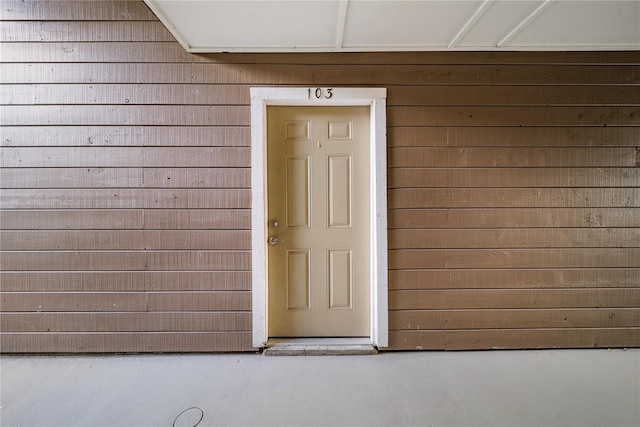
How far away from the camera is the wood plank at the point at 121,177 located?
6.92 feet

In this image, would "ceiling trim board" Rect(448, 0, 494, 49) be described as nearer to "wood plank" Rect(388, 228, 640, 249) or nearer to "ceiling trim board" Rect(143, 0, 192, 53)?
"wood plank" Rect(388, 228, 640, 249)

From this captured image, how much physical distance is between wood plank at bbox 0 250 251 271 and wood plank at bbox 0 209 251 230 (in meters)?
0.20

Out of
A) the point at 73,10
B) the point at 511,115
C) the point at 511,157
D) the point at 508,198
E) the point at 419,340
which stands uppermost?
the point at 73,10

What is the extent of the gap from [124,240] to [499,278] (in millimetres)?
2883

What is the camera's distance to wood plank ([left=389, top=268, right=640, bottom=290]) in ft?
7.06

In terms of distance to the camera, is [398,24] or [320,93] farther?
[320,93]

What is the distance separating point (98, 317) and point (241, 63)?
7.27 ft

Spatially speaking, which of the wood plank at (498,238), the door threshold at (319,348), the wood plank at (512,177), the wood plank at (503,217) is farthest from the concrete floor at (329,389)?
Answer: the wood plank at (512,177)

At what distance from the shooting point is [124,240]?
2121 mm

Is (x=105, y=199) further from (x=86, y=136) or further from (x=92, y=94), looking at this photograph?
(x=92, y=94)

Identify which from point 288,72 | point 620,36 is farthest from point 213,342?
point 620,36

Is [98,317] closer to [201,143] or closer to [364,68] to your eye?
[201,143]

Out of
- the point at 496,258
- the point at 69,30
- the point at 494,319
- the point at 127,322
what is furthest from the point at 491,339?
the point at 69,30

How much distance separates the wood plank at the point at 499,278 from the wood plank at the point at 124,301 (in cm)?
125
